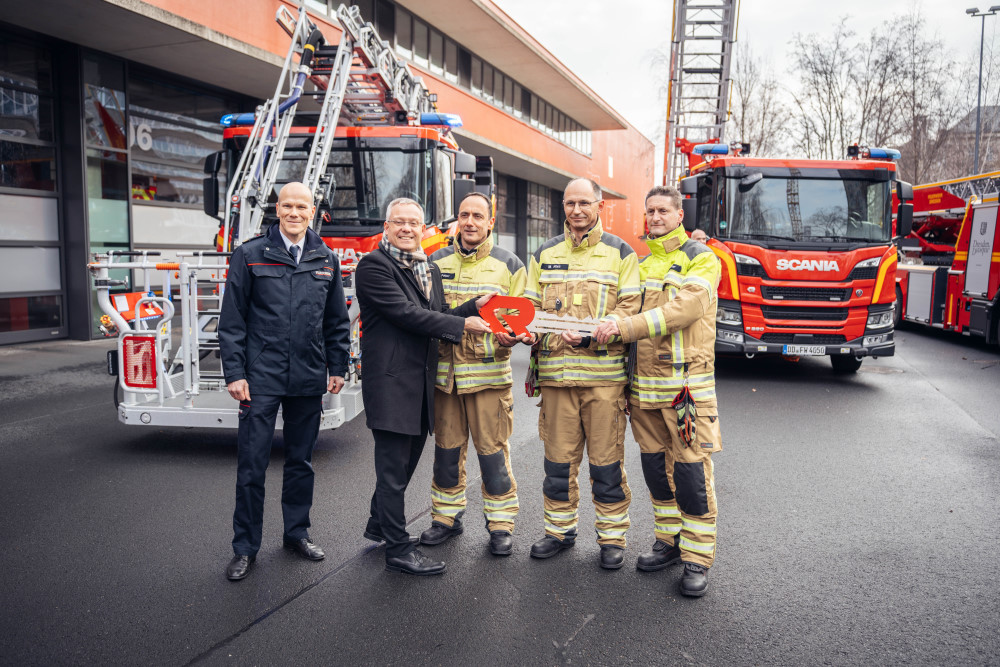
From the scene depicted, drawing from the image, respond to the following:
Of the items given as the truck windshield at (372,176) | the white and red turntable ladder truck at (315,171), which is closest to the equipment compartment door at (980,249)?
the white and red turntable ladder truck at (315,171)

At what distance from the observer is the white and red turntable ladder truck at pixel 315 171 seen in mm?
5883

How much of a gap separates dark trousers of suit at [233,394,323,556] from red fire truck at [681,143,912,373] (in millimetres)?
6595

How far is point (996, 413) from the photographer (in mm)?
7961

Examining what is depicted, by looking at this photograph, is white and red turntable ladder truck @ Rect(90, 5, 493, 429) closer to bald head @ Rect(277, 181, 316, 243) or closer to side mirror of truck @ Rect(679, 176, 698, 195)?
bald head @ Rect(277, 181, 316, 243)

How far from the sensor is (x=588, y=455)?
3932 millimetres

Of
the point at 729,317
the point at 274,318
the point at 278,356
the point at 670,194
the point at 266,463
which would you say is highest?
the point at 670,194

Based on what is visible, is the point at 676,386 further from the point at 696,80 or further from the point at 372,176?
the point at 696,80

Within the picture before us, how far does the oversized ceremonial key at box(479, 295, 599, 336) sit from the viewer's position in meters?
3.75

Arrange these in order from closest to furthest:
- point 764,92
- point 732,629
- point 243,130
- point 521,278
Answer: point 732,629 → point 521,278 → point 243,130 → point 764,92

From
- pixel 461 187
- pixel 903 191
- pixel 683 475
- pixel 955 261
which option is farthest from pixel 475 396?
pixel 955 261

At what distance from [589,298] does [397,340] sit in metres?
1.01

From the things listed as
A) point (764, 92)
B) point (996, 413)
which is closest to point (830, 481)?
point (996, 413)

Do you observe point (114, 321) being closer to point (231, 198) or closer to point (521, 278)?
point (231, 198)

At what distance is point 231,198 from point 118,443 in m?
2.70
